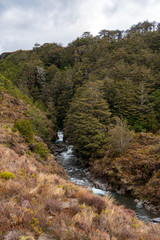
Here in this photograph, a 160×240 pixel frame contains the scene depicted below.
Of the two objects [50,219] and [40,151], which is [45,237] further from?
[40,151]

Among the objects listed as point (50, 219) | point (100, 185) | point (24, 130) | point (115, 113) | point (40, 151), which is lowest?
point (100, 185)

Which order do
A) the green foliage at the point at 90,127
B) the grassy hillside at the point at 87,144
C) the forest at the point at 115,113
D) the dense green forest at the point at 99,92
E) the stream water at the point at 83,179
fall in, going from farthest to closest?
the dense green forest at the point at 99,92
the green foliage at the point at 90,127
the forest at the point at 115,113
the stream water at the point at 83,179
the grassy hillside at the point at 87,144

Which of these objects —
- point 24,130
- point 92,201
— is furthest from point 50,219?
point 24,130

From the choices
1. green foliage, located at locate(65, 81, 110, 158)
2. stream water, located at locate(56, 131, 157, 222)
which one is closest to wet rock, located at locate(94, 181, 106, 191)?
stream water, located at locate(56, 131, 157, 222)

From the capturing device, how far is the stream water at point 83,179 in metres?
13.7

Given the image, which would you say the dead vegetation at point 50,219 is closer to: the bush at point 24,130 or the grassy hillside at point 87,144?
the grassy hillside at point 87,144

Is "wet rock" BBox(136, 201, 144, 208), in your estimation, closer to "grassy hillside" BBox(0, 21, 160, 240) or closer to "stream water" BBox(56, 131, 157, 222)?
"stream water" BBox(56, 131, 157, 222)

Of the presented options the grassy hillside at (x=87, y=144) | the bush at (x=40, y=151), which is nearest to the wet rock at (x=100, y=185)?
the grassy hillside at (x=87, y=144)

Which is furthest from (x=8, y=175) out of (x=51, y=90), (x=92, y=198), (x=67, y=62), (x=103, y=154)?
(x=67, y=62)

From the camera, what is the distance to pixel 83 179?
20734mm

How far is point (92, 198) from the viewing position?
6.23 metres

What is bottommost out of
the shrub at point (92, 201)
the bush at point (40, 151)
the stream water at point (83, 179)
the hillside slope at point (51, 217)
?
the stream water at point (83, 179)

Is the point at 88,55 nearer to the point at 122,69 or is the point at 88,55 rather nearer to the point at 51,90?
the point at 51,90

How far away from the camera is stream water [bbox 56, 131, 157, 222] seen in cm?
1369
